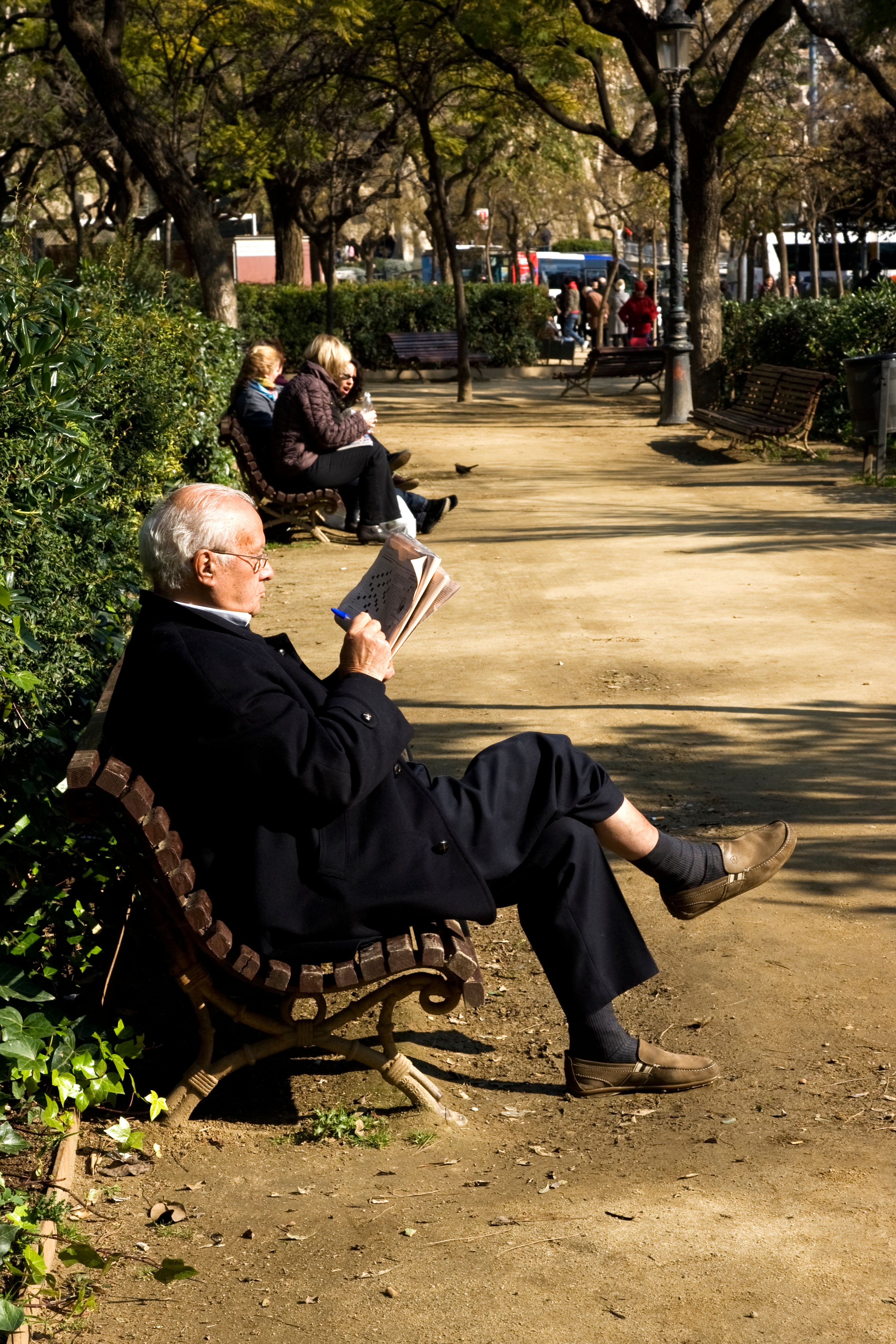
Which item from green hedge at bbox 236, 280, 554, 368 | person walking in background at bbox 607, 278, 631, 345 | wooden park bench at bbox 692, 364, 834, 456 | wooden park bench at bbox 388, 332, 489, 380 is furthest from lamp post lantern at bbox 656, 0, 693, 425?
person walking in background at bbox 607, 278, 631, 345

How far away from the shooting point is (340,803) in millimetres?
3076

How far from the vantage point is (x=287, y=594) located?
9008 mm

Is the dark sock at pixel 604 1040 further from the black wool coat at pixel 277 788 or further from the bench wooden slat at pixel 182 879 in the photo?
the bench wooden slat at pixel 182 879

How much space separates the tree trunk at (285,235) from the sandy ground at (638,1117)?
26.1 metres

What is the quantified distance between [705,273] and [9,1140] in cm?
1766

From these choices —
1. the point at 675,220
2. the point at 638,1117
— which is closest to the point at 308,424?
the point at 638,1117

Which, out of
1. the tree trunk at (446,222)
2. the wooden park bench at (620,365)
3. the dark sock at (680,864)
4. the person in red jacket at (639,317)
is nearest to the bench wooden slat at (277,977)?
the dark sock at (680,864)

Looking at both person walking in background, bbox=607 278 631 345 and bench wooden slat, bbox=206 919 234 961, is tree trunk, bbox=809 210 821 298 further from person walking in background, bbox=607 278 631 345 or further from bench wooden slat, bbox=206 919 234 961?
bench wooden slat, bbox=206 919 234 961

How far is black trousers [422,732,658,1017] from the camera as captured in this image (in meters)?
3.44

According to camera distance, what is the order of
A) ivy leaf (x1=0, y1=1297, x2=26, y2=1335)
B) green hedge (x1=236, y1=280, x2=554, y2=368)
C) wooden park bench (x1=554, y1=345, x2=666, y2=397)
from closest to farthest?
ivy leaf (x1=0, y1=1297, x2=26, y2=1335), wooden park bench (x1=554, y1=345, x2=666, y2=397), green hedge (x1=236, y1=280, x2=554, y2=368)

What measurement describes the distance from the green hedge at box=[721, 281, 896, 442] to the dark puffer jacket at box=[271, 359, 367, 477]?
20.8ft

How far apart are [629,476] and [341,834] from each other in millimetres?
11352

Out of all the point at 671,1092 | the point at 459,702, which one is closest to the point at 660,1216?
the point at 671,1092

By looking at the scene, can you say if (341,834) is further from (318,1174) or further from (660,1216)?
(660,1216)
